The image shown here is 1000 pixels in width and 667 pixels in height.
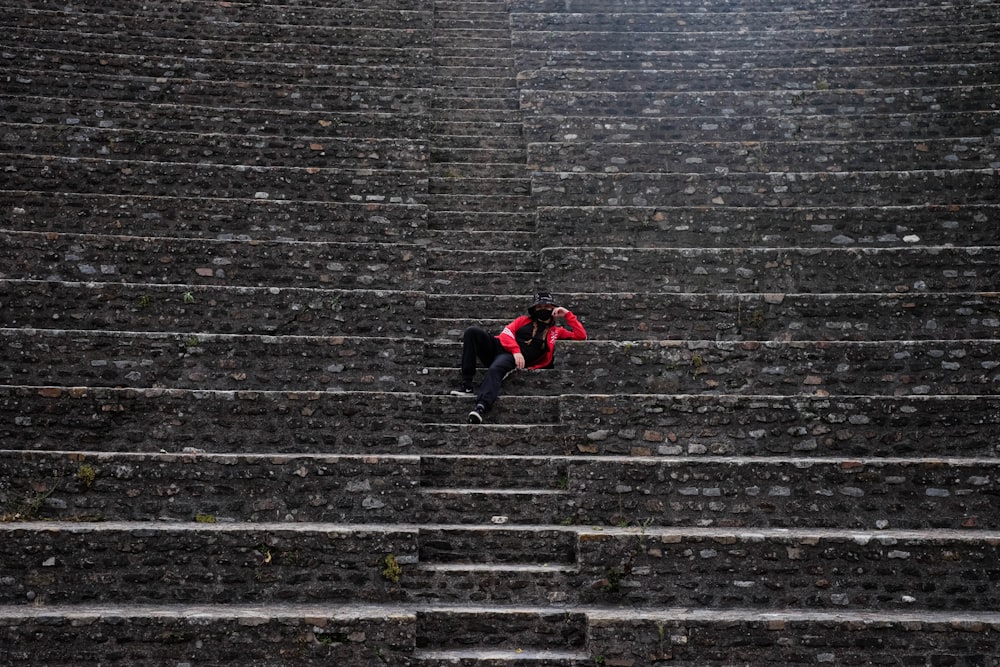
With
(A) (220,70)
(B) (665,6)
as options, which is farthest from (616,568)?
(B) (665,6)

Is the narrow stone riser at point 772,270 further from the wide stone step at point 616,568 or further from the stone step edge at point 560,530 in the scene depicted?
the wide stone step at point 616,568

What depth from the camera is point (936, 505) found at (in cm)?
686

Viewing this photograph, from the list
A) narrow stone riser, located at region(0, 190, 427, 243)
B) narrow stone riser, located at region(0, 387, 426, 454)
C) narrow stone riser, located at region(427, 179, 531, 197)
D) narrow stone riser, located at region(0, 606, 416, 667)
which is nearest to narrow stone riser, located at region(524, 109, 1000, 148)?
narrow stone riser, located at region(427, 179, 531, 197)

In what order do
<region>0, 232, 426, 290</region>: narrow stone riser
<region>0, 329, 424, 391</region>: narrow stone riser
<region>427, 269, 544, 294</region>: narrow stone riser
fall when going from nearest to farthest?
<region>0, 329, 424, 391</region>: narrow stone riser
<region>0, 232, 426, 290</region>: narrow stone riser
<region>427, 269, 544, 294</region>: narrow stone riser

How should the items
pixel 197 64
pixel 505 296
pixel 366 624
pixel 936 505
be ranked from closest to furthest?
pixel 366 624 < pixel 936 505 < pixel 505 296 < pixel 197 64

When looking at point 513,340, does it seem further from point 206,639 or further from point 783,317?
point 206,639

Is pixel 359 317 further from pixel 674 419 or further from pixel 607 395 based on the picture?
pixel 674 419

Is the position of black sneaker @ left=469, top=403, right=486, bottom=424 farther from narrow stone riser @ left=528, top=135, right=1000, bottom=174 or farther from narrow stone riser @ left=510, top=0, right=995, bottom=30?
narrow stone riser @ left=510, top=0, right=995, bottom=30

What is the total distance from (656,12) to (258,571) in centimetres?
1044

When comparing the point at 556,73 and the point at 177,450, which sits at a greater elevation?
the point at 556,73

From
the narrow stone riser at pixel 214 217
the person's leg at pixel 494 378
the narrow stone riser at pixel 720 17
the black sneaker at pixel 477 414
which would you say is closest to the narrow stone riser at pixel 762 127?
the narrow stone riser at pixel 214 217

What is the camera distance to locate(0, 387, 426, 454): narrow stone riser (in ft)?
23.2

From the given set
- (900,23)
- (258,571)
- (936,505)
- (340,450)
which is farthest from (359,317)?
(900,23)

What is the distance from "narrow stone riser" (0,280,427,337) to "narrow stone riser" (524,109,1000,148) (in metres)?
3.68
